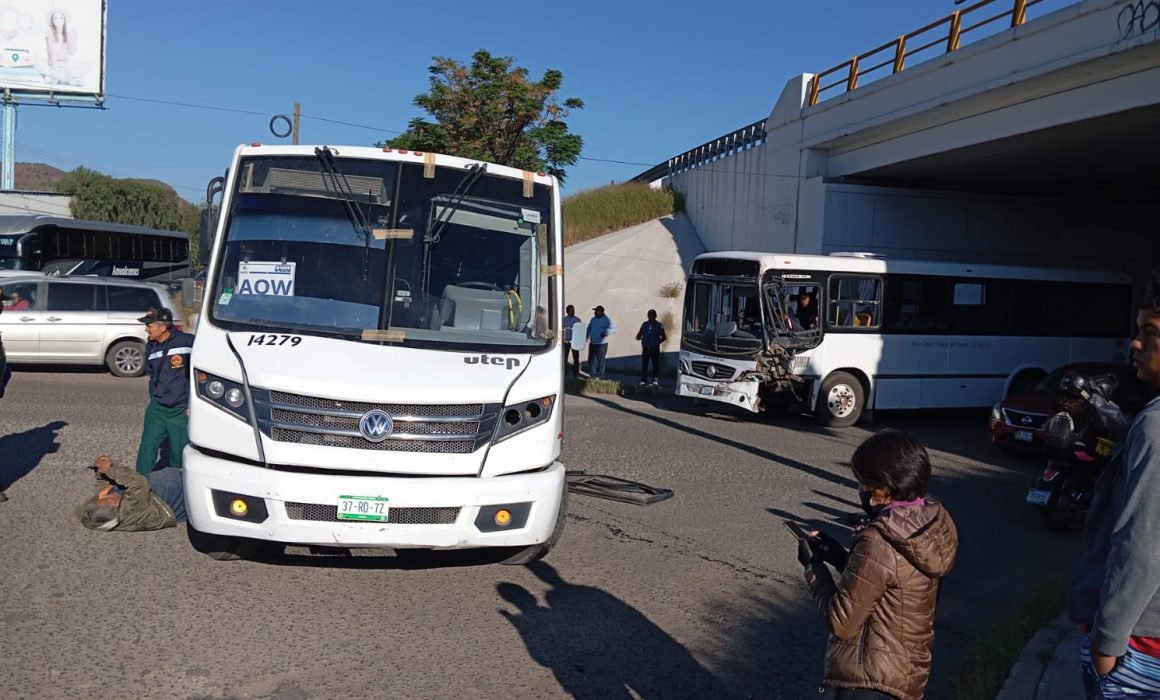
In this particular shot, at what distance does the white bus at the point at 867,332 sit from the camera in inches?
627

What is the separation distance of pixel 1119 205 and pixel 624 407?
16.9 meters

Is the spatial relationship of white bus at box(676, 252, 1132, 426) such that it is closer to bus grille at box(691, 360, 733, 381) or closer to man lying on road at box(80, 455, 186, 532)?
bus grille at box(691, 360, 733, 381)

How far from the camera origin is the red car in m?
12.6

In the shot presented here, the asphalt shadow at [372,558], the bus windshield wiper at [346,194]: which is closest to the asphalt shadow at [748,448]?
the asphalt shadow at [372,558]

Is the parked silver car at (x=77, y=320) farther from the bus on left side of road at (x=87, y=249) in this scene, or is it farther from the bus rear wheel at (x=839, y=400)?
the bus rear wheel at (x=839, y=400)

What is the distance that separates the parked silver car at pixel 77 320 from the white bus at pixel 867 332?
10.0 meters

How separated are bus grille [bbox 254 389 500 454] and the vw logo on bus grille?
17 millimetres

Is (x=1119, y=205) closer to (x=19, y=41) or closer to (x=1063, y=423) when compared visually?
(x=1063, y=423)

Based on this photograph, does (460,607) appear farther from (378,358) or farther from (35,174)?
(35,174)

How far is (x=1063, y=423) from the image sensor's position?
889cm

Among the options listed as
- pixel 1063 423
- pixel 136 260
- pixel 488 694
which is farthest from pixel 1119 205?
pixel 136 260

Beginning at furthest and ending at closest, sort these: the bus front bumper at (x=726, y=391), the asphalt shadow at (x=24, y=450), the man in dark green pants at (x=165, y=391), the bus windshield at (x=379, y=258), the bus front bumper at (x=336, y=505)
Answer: the bus front bumper at (x=726, y=391) → the asphalt shadow at (x=24, y=450) → the man in dark green pants at (x=165, y=391) → the bus windshield at (x=379, y=258) → the bus front bumper at (x=336, y=505)

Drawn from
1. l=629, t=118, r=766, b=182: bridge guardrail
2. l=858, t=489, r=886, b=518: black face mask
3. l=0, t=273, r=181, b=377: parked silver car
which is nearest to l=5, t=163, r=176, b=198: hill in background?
l=629, t=118, r=766, b=182: bridge guardrail

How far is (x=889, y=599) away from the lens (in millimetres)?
2936
